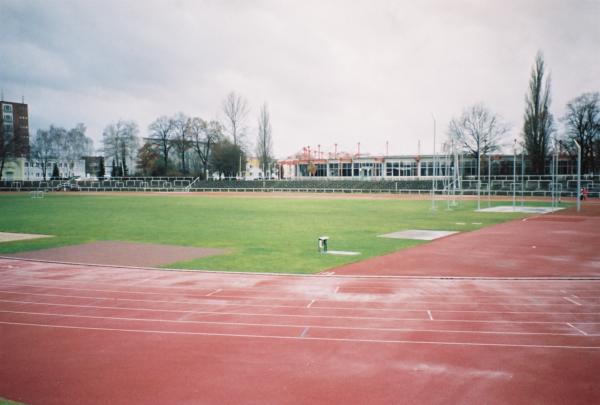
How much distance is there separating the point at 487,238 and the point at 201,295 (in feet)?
44.3

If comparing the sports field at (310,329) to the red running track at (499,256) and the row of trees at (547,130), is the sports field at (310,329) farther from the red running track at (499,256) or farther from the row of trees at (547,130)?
the row of trees at (547,130)

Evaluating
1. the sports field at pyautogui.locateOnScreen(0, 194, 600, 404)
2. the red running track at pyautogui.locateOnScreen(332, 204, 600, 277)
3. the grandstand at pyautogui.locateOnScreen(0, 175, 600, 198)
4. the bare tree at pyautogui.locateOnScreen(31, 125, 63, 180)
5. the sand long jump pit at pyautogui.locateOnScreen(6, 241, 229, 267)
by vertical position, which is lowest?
the red running track at pyautogui.locateOnScreen(332, 204, 600, 277)

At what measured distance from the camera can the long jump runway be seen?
5652 millimetres

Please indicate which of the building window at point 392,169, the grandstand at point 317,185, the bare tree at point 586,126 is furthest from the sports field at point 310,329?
the building window at point 392,169

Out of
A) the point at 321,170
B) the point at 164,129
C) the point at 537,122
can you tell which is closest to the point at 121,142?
the point at 164,129

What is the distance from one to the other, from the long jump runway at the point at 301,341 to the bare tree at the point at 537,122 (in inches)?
2369

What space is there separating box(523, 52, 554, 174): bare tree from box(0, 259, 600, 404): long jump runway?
197 feet

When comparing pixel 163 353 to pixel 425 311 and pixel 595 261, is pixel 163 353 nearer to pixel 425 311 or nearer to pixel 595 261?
pixel 425 311

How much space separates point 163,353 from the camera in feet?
22.5

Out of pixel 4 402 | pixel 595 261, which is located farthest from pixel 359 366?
pixel 595 261

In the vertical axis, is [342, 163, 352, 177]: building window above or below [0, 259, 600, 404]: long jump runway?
above

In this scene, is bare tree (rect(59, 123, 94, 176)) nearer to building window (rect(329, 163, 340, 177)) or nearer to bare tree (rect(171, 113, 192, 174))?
bare tree (rect(171, 113, 192, 174))

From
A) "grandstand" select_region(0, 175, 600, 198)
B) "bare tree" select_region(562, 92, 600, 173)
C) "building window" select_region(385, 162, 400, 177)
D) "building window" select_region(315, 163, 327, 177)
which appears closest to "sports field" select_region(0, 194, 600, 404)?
"grandstand" select_region(0, 175, 600, 198)

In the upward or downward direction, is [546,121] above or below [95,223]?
above
